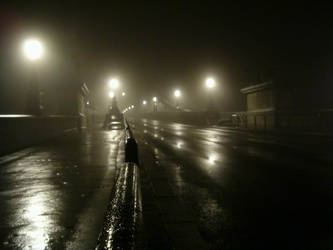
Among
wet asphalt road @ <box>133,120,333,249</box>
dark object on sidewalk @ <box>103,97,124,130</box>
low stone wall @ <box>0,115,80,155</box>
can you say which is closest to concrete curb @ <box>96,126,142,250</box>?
wet asphalt road @ <box>133,120,333,249</box>

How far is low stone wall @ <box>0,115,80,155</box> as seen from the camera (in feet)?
47.7

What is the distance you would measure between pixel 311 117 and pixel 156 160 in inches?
709

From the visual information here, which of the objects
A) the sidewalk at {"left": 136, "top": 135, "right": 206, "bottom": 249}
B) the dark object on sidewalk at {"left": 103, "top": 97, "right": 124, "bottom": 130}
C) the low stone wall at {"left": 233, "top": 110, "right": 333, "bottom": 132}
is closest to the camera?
the sidewalk at {"left": 136, "top": 135, "right": 206, "bottom": 249}

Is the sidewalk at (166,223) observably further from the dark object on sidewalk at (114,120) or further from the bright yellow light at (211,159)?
the dark object on sidewalk at (114,120)

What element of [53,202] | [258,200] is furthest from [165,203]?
[53,202]

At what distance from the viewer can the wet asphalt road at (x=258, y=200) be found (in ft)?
15.0

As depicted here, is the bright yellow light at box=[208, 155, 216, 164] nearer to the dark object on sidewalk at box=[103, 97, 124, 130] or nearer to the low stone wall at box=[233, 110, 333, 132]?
the low stone wall at box=[233, 110, 333, 132]

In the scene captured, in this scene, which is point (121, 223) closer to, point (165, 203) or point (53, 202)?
point (165, 203)

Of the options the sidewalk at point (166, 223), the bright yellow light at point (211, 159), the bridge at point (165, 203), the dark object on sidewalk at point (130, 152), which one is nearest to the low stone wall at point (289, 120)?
the bridge at point (165, 203)

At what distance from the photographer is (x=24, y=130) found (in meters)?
17.7

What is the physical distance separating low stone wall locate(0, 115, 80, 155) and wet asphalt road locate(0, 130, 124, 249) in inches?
119

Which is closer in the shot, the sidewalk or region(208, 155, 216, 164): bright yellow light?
the sidewalk

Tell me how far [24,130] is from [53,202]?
12.2 m

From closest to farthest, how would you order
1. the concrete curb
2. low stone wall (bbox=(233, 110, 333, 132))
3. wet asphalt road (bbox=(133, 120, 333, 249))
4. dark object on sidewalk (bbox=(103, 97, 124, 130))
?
the concrete curb, wet asphalt road (bbox=(133, 120, 333, 249)), low stone wall (bbox=(233, 110, 333, 132)), dark object on sidewalk (bbox=(103, 97, 124, 130))
